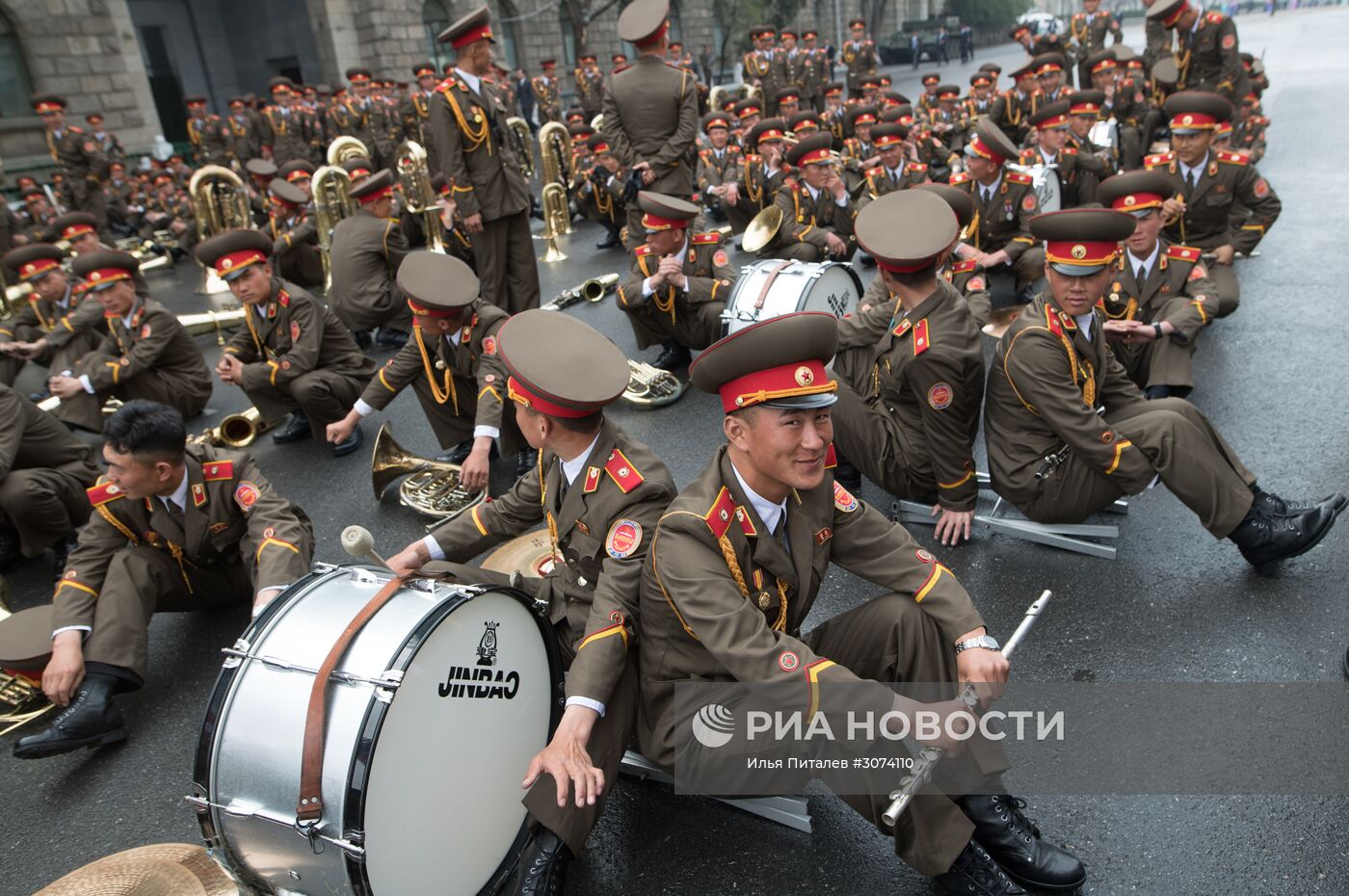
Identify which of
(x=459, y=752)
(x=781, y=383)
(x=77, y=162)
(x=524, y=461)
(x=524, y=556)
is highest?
(x=77, y=162)

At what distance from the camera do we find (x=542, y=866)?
2.38m

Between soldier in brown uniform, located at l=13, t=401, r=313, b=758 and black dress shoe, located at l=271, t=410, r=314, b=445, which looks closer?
soldier in brown uniform, located at l=13, t=401, r=313, b=758

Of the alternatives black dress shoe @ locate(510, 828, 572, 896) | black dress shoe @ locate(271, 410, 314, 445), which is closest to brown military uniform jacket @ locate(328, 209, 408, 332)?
black dress shoe @ locate(271, 410, 314, 445)

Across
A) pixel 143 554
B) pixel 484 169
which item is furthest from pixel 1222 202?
pixel 143 554

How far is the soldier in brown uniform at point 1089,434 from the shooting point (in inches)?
139

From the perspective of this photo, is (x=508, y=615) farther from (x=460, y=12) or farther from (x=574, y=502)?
(x=460, y=12)

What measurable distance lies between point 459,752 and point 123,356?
16.8ft

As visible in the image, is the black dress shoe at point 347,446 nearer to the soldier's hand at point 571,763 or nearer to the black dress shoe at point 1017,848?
the soldier's hand at point 571,763

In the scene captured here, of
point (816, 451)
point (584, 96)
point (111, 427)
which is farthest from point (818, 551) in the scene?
point (584, 96)

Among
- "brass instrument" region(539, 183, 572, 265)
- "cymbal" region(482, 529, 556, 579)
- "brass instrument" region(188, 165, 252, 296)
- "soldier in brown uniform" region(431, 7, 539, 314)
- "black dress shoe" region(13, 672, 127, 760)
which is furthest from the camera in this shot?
"brass instrument" region(539, 183, 572, 265)

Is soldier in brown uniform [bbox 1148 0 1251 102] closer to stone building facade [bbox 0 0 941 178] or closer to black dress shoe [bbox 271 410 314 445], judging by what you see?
black dress shoe [bbox 271 410 314 445]

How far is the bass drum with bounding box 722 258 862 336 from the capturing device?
5.21 m

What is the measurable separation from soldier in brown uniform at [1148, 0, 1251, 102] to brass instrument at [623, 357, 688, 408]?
7152 mm

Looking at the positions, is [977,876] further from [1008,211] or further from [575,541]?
[1008,211]
